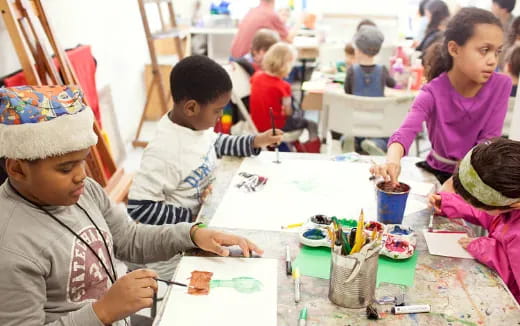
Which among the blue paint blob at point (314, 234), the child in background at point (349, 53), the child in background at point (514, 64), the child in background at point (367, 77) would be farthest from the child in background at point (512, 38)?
the blue paint blob at point (314, 234)

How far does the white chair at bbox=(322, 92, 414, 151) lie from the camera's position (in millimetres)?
2629

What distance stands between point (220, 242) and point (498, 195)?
0.67m

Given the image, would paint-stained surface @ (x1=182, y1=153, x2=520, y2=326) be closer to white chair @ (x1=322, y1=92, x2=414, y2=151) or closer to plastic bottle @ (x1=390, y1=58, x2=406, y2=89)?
white chair @ (x1=322, y1=92, x2=414, y2=151)

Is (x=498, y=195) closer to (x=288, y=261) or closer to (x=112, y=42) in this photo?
(x=288, y=261)

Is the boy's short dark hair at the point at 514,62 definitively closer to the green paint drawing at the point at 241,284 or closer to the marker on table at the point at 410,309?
the marker on table at the point at 410,309

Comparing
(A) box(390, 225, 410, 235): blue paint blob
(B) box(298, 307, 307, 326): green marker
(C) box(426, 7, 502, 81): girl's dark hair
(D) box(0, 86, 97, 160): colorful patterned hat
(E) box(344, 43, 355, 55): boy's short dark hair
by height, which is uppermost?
(D) box(0, 86, 97, 160): colorful patterned hat

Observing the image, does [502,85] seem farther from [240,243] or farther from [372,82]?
[372,82]

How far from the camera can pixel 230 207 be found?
1.40 meters

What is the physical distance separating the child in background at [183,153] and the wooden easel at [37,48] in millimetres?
1036

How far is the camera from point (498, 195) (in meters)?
1.08

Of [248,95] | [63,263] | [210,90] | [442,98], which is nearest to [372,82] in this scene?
[248,95]

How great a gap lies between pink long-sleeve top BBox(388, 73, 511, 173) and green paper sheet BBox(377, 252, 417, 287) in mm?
603

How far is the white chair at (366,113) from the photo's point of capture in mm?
2629

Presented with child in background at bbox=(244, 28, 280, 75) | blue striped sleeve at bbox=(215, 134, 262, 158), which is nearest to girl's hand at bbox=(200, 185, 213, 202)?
blue striped sleeve at bbox=(215, 134, 262, 158)
